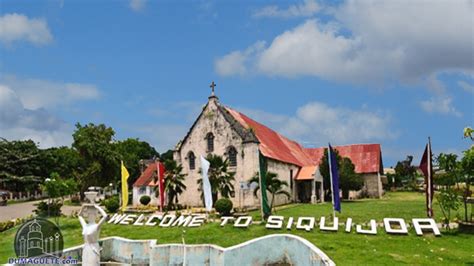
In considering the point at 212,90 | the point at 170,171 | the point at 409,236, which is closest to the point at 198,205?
the point at 170,171

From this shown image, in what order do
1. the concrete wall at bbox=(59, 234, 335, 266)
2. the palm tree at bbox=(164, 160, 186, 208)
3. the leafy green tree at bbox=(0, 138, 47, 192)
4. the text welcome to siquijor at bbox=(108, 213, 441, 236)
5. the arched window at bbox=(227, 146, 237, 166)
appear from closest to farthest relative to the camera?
the concrete wall at bbox=(59, 234, 335, 266)
the text welcome to siquijor at bbox=(108, 213, 441, 236)
the palm tree at bbox=(164, 160, 186, 208)
the arched window at bbox=(227, 146, 237, 166)
the leafy green tree at bbox=(0, 138, 47, 192)

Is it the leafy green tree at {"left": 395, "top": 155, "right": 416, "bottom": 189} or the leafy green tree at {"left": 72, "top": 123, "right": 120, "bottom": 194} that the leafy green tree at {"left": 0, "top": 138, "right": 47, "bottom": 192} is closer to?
the leafy green tree at {"left": 72, "top": 123, "right": 120, "bottom": 194}

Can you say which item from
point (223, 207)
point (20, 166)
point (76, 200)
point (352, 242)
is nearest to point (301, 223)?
point (352, 242)

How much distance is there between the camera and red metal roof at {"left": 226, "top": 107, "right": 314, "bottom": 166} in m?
39.7

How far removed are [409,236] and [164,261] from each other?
32.8 ft

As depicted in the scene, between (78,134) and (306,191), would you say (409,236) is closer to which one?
(306,191)

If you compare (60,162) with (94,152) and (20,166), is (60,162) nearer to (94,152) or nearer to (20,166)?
(20,166)

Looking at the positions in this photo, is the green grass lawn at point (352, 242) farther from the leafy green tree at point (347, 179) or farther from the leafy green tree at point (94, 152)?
the leafy green tree at point (94, 152)

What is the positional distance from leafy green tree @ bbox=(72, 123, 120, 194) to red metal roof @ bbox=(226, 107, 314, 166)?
1935 cm

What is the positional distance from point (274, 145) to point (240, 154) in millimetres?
6280

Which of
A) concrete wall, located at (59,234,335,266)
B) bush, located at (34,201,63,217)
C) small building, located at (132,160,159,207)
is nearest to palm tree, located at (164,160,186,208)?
bush, located at (34,201,63,217)

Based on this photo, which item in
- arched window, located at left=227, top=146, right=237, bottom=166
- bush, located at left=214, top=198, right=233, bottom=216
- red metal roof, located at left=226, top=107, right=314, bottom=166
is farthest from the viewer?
red metal roof, located at left=226, top=107, right=314, bottom=166

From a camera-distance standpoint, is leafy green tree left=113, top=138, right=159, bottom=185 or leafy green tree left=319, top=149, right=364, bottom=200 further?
leafy green tree left=113, top=138, right=159, bottom=185

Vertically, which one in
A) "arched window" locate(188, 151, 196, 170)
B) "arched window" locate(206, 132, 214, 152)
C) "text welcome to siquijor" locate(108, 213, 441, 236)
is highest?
"arched window" locate(206, 132, 214, 152)
